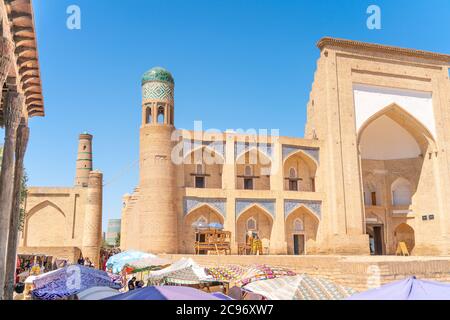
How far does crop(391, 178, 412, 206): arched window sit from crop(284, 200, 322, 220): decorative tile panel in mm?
7244

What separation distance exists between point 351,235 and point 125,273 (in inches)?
481

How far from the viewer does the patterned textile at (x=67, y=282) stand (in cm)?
842

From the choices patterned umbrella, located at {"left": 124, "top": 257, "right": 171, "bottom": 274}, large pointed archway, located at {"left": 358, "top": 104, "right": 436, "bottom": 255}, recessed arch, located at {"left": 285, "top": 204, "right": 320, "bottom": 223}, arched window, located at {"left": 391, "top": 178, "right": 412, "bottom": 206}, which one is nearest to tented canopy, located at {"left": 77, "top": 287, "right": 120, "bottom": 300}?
patterned umbrella, located at {"left": 124, "top": 257, "right": 171, "bottom": 274}

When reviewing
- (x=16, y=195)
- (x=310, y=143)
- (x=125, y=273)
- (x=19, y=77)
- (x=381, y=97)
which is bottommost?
(x=125, y=273)

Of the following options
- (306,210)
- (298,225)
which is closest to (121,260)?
(298,225)

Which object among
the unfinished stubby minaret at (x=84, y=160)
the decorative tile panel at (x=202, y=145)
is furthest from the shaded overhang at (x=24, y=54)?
the unfinished stubby minaret at (x=84, y=160)

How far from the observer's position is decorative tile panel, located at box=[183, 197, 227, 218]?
22388mm

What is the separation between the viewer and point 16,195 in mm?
10039

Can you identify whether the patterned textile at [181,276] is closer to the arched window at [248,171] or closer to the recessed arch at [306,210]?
the recessed arch at [306,210]

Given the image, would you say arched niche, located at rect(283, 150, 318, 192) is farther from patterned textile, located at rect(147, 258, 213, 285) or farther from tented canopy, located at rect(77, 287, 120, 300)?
tented canopy, located at rect(77, 287, 120, 300)

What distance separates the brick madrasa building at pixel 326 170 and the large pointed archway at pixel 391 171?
7cm
